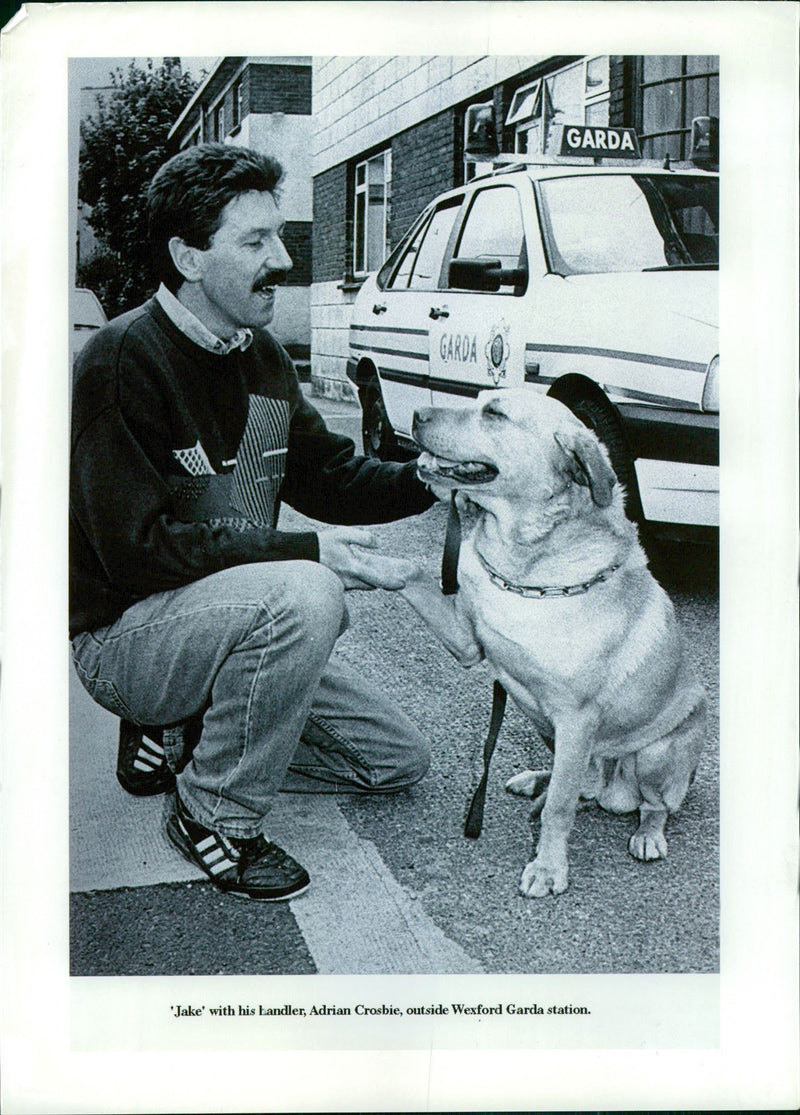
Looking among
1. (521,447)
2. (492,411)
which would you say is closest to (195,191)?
(492,411)

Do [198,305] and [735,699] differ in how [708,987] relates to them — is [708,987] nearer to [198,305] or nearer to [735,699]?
[735,699]

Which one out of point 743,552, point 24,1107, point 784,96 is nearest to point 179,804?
point 24,1107

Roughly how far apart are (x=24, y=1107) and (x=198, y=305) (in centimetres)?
187

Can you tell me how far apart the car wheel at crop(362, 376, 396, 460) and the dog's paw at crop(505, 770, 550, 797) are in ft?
2.71

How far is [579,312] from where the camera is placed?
2.58 m

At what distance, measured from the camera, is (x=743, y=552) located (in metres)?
2.58

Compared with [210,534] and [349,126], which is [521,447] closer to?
[210,534]

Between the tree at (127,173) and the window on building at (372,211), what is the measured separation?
1.48 ft

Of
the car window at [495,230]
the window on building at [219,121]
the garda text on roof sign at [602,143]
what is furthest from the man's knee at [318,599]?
the garda text on roof sign at [602,143]

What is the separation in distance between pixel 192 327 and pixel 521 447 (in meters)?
0.81

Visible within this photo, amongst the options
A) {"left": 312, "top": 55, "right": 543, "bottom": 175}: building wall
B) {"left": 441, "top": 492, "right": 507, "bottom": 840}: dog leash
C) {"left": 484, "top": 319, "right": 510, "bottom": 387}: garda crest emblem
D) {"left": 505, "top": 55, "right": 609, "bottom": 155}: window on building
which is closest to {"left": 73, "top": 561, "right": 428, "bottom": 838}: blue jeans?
{"left": 441, "top": 492, "right": 507, "bottom": 840}: dog leash

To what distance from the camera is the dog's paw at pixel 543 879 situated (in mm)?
2475

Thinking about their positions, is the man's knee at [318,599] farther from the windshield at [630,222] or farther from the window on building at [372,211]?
the windshield at [630,222]

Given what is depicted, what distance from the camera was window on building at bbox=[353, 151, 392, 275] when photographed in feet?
8.68
